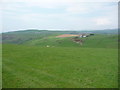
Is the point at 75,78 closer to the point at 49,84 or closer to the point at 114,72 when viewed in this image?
the point at 49,84

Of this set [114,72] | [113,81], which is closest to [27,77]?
[113,81]

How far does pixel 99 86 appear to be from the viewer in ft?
49.7

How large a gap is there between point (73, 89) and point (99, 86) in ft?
8.55

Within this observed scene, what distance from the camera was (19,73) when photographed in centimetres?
1841

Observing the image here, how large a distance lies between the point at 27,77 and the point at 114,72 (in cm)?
1012

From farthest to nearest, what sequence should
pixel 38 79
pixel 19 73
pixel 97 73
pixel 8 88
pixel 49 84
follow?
pixel 97 73
pixel 19 73
pixel 38 79
pixel 49 84
pixel 8 88

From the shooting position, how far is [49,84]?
49.0 feet

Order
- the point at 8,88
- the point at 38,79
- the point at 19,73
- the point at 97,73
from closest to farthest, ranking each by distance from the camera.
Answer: the point at 8,88 < the point at 38,79 < the point at 19,73 < the point at 97,73

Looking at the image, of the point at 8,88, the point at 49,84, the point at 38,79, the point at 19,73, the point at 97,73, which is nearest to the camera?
the point at 8,88

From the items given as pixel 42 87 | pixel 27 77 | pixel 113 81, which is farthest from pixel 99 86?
pixel 27 77

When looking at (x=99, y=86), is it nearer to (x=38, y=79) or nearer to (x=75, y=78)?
(x=75, y=78)

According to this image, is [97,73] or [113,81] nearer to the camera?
[113,81]

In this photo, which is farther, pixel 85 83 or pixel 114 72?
pixel 114 72

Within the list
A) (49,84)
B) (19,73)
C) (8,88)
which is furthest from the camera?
Answer: (19,73)
